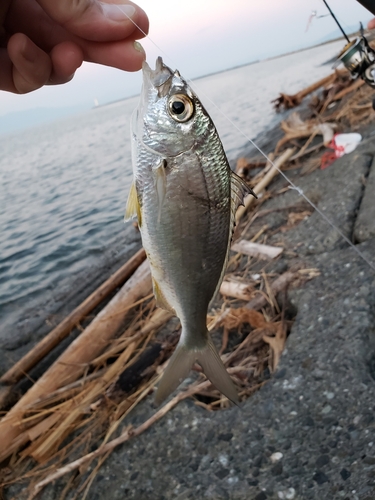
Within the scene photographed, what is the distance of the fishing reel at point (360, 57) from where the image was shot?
5.51 metres

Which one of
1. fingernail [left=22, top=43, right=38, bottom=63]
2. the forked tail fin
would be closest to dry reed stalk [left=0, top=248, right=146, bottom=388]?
the forked tail fin

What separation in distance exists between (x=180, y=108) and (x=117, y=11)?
2.64ft

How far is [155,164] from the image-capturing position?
169 cm

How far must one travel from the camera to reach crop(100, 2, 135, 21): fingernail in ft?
6.76

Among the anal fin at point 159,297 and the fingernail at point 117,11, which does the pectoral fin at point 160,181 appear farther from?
the fingernail at point 117,11

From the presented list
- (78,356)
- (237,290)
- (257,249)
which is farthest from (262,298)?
(78,356)

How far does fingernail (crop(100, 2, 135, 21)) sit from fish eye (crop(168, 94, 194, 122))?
68 cm

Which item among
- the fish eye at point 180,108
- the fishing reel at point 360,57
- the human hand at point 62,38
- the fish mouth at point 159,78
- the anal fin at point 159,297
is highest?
the human hand at point 62,38

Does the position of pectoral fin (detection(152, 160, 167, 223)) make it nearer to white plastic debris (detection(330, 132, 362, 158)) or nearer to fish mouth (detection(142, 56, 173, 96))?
fish mouth (detection(142, 56, 173, 96))

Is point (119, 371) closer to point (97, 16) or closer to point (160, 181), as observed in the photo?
point (160, 181)

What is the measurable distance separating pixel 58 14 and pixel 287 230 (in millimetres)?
4526

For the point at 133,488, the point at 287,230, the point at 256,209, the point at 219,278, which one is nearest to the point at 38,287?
the point at 256,209

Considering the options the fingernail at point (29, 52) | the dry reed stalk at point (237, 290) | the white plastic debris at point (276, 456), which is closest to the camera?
the fingernail at point (29, 52)

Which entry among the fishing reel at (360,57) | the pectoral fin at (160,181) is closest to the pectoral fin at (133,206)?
the pectoral fin at (160,181)
